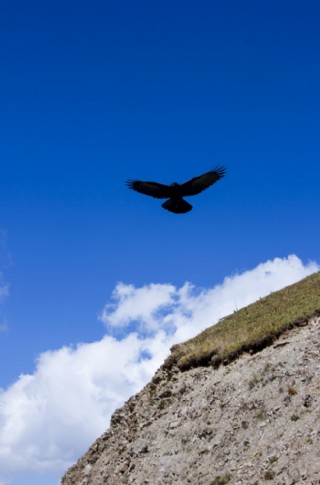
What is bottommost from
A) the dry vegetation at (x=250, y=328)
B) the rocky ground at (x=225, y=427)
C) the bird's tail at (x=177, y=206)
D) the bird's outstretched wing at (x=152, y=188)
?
the rocky ground at (x=225, y=427)

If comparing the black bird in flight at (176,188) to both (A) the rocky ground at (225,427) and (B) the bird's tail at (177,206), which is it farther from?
(A) the rocky ground at (225,427)

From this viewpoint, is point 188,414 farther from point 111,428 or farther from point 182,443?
point 111,428

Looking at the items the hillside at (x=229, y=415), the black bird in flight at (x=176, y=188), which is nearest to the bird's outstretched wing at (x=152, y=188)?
the black bird in flight at (x=176, y=188)

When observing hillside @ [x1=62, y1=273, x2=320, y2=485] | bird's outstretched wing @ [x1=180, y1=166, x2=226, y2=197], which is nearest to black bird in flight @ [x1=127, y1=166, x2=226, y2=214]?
bird's outstretched wing @ [x1=180, y1=166, x2=226, y2=197]

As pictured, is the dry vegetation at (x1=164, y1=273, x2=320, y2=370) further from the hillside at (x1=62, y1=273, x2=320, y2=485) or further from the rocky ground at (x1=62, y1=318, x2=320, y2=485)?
the rocky ground at (x1=62, y1=318, x2=320, y2=485)

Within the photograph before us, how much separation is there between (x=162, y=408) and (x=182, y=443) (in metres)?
4.64

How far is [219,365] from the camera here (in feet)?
107

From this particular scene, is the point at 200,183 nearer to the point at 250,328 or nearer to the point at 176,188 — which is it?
the point at 176,188

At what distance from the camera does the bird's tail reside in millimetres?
23266

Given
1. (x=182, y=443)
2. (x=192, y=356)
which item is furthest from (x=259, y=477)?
(x=192, y=356)

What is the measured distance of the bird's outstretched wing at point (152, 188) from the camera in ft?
81.4

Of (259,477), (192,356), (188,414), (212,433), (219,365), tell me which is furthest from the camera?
(192,356)

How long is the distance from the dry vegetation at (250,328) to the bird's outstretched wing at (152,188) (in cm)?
1083

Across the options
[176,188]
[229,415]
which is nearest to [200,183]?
[176,188]
